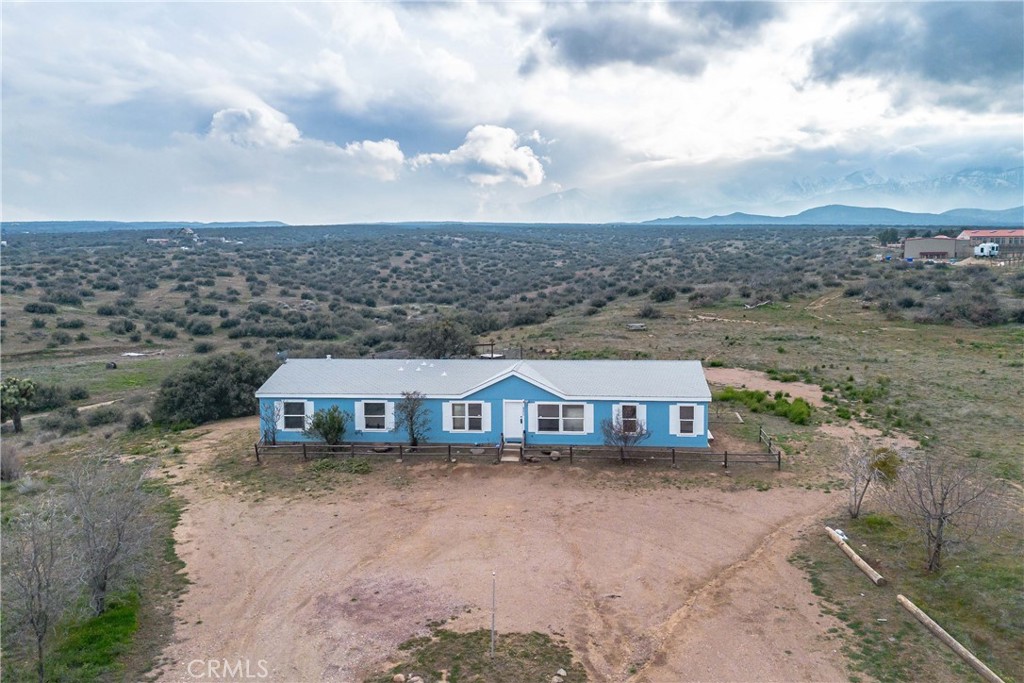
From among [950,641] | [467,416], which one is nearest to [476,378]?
[467,416]

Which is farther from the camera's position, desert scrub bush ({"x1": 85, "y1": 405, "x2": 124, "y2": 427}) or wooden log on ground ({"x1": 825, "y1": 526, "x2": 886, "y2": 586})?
desert scrub bush ({"x1": 85, "y1": 405, "x2": 124, "y2": 427})

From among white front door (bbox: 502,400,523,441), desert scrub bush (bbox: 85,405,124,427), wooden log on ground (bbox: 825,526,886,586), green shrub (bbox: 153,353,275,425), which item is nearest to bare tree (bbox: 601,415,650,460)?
white front door (bbox: 502,400,523,441)

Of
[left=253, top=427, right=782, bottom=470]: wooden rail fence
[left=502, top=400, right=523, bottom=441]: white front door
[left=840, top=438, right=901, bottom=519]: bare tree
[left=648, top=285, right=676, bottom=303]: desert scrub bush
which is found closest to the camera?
[left=840, top=438, right=901, bottom=519]: bare tree

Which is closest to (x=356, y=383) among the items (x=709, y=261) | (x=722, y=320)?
(x=722, y=320)

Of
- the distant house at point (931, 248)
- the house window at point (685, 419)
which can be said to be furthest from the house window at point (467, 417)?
the distant house at point (931, 248)

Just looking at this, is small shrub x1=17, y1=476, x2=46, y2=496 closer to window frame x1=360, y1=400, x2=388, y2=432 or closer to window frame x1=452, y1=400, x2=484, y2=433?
window frame x1=360, y1=400, x2=388, y2=432

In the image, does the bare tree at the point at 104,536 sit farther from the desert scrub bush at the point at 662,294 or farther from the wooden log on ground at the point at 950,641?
the desert scrub bush at the point at 662,294
